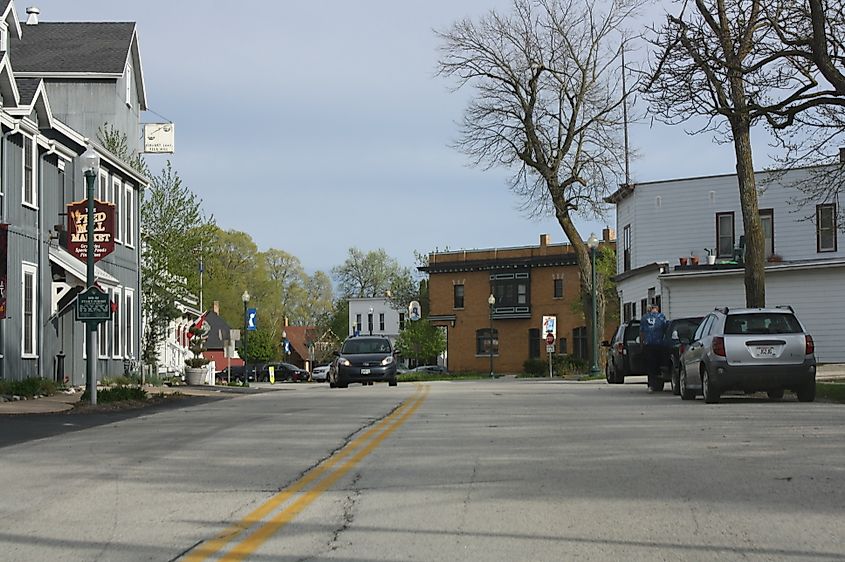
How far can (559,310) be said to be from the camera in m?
81.6

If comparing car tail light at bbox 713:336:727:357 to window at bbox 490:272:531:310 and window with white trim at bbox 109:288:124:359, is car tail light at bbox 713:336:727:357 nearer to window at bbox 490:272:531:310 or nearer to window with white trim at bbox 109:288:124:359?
window with white trim at bbox 109:288:124:359

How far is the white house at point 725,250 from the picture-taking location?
1736 inches

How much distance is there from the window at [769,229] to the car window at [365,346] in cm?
1680

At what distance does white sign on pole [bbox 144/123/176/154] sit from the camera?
54844 millimetres

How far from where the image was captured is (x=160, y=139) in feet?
181

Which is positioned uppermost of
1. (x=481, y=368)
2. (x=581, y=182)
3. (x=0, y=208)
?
(x=581, y=182)

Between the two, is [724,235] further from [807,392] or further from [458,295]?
[458,295]

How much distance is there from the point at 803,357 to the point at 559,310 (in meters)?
60.8

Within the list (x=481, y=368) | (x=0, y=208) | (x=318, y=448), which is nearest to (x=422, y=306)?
(x=481, y=368)

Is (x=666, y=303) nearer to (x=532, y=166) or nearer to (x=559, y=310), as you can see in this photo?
(x=532, y=166)

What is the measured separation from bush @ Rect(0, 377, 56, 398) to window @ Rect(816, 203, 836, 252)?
29.9 metres

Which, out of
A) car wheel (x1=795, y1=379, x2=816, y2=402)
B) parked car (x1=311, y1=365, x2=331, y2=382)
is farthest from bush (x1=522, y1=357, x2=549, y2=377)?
car wheel (x1=795, y1=379, x2=816, y2=402)

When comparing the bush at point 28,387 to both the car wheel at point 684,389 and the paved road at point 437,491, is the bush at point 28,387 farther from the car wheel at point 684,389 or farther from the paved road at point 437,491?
the car wheel at point 684,389

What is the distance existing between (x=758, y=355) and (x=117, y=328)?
23.0 meters
